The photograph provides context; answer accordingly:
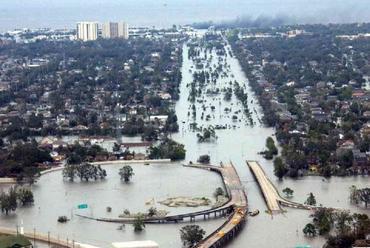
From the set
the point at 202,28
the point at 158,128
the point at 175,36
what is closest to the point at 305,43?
the point at 175,36

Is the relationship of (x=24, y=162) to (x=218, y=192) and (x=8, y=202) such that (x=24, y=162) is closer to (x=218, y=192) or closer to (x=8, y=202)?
(x=8, y=202)

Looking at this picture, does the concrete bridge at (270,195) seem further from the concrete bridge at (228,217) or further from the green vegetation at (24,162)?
the green vegetation at (24,162)

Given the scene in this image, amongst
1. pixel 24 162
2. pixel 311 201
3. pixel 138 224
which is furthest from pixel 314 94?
pixel 138 224

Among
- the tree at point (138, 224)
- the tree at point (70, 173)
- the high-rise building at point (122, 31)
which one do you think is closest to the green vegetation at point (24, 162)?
the tree at point (70, 173)

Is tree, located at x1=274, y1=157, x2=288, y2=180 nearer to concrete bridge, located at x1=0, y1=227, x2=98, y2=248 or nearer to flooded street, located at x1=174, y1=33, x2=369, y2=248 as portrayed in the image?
flooded street, located at x1=174, y1=33, x2=369, y2=248

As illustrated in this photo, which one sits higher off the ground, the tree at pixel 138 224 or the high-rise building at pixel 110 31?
the high-rise building at pixel 110 31

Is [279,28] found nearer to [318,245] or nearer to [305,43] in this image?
[305,43]
